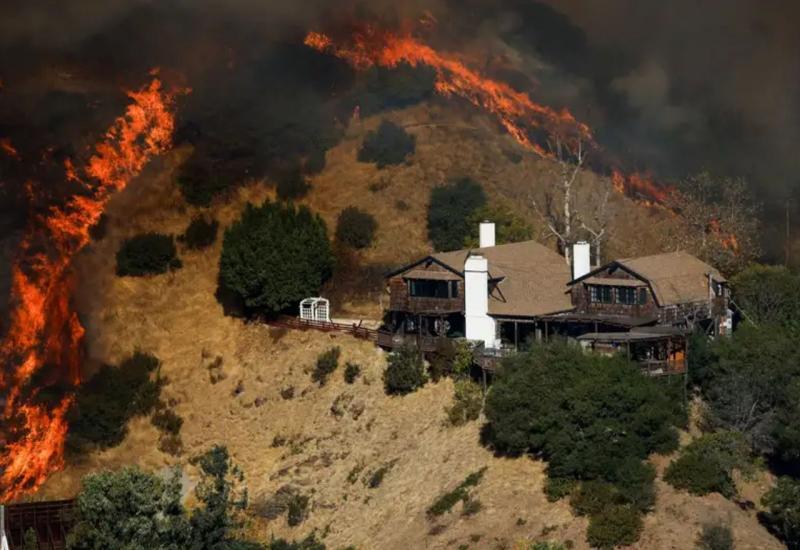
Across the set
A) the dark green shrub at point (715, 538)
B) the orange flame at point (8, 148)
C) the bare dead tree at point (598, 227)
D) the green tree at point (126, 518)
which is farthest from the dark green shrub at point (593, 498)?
the orange flame at point (8, 148)

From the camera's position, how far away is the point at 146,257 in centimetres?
8850

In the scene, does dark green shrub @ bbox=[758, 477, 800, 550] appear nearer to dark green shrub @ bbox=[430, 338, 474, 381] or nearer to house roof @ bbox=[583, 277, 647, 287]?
house roof @ bbox=[583, 277, 647, 287]

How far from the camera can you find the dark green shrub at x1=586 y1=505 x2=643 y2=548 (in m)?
→ 56.3

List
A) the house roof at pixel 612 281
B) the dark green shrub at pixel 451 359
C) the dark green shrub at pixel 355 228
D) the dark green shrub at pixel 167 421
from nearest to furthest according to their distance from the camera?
the house roof at pixel 612 281 < the dark green shrub at pixel 451 359 < the dark green shrub at pixel 167 421 < the dark green shrub at pixel 355 228

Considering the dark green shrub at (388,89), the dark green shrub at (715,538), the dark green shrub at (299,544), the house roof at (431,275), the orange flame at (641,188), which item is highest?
the dark green shrub at (388,89)

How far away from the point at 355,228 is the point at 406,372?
66.3 ft

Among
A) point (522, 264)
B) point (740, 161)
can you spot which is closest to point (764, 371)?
point (522, 264)

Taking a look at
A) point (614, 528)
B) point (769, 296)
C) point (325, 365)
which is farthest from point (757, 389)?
point (325, 365)

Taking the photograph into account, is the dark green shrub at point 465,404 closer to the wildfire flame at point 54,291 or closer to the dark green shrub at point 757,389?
the dark green shrub at point 757,389

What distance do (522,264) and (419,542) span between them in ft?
65.4

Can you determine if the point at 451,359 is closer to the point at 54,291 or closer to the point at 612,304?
the point at 612,304

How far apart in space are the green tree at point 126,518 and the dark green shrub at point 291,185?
40387 millimetres

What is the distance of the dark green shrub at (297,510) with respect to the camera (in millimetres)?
67438

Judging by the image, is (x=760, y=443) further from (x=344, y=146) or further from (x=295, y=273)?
(x=344, y=146)
